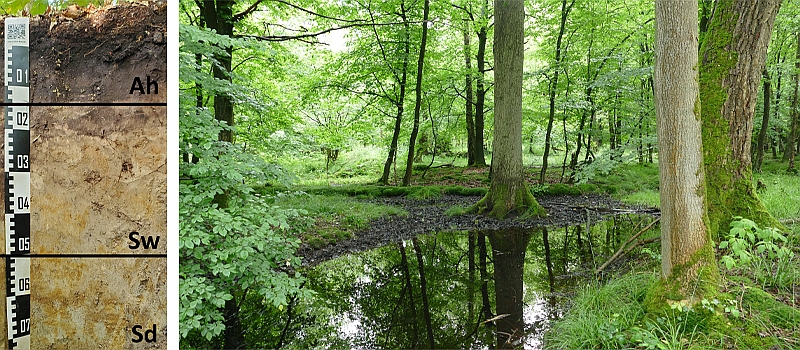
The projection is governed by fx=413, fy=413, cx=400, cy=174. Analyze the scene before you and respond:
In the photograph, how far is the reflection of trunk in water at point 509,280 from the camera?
2168mm

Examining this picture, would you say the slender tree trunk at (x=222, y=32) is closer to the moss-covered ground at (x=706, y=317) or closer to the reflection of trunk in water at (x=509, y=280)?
the reflection of trunk in water at (x=509, y=280)

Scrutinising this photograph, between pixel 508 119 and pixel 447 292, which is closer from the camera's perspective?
pixel 447 292

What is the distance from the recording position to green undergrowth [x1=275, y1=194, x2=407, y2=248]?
393 centimetres

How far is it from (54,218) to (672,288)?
2.54 metres

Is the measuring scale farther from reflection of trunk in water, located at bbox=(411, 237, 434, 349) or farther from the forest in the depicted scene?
reflection of trunk in water, located at bbox=(411, 237, 434, 349)

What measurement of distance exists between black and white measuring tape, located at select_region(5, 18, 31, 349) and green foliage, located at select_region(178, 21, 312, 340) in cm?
51

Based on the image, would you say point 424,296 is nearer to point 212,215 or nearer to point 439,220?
point 212,215

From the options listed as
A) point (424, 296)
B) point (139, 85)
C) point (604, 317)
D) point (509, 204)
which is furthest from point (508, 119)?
point (139, 85)

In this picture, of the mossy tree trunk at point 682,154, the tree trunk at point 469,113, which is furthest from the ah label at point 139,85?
the tree trunk at point 469,113

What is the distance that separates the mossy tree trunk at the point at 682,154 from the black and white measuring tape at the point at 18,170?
8.39 feet

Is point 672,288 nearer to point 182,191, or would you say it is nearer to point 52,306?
point 182,191

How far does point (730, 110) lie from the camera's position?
246cm

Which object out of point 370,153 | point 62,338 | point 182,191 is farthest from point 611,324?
point 370,153

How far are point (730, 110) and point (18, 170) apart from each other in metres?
3.51
